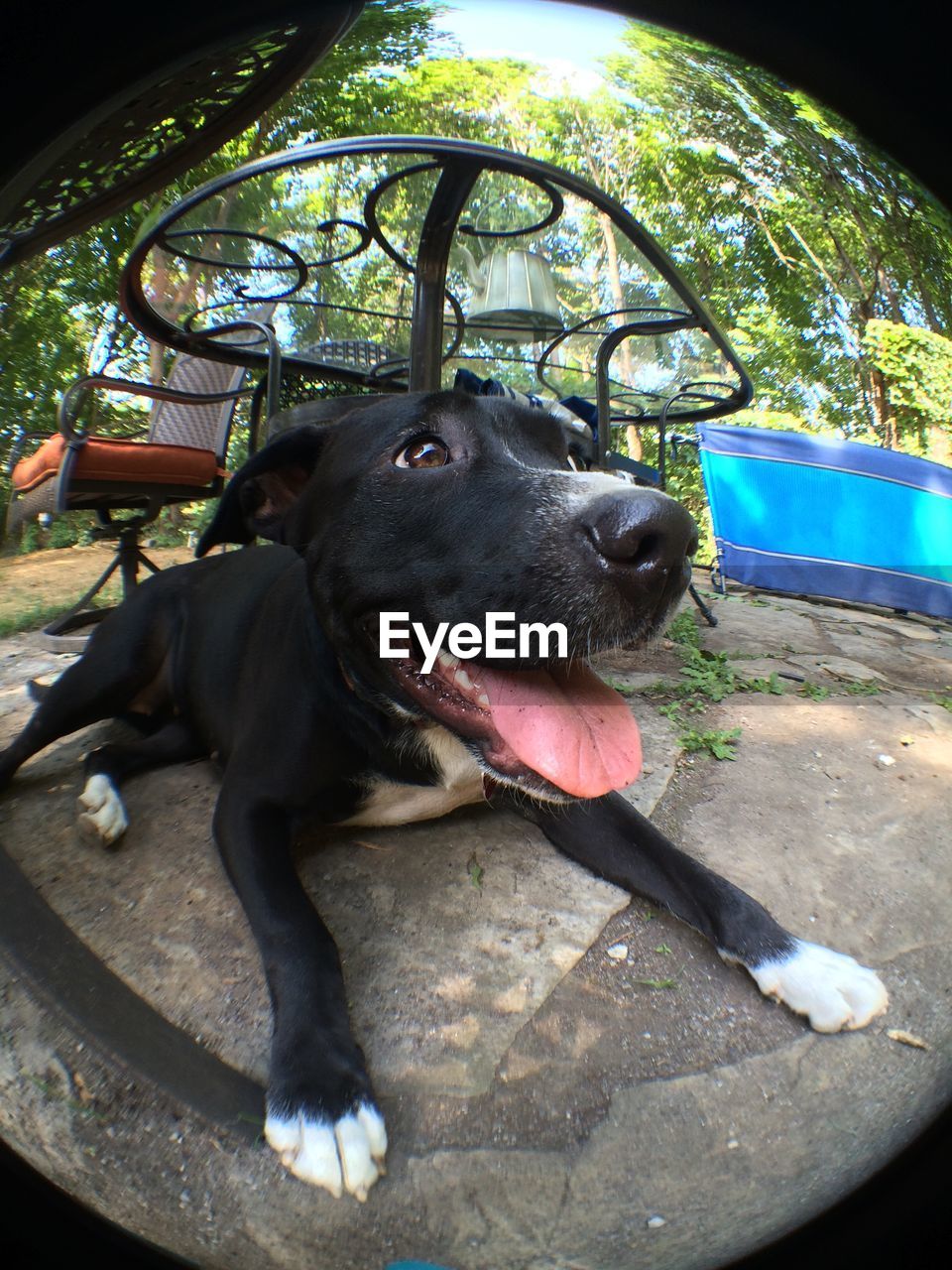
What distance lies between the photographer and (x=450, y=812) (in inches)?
62.9

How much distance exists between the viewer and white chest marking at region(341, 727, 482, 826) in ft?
4.75

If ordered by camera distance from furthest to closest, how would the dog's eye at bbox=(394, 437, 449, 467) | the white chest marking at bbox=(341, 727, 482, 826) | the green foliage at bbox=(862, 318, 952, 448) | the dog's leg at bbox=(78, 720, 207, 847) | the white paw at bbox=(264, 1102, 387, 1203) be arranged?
the white chest marking at bbox=(341, 727, 482, 826) < the dog's eye at bbox=(394, 437, 449, 467) < the dog's leg at bbox=(78, 720, 207, 847) < the green foliage at bbox=(862, 318, 952, 448) < the white paw at bbox=(264, 1102, 387, 1203)

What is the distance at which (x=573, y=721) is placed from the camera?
99 cm

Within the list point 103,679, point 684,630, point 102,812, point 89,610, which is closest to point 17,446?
point 89,610

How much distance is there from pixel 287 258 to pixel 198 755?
2.80ft

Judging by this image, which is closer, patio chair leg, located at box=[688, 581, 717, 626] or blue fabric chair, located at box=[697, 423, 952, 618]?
blue fabric chair, located at box=[697, 423, 952, 618]

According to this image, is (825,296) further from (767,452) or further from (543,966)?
(543,966)

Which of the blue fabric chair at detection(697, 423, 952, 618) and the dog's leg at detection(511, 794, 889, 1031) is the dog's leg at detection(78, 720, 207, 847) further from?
the blue fabric chair at detection(697, 423, 952, 618)

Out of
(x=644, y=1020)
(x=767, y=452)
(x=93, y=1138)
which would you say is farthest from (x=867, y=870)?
(x=93, y=1138)

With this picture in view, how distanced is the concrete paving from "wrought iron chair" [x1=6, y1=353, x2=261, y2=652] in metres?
0.15

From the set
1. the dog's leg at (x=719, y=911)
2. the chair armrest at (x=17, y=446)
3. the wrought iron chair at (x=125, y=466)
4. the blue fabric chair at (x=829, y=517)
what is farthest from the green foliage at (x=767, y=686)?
the chair armrest at (x=17, y=446)

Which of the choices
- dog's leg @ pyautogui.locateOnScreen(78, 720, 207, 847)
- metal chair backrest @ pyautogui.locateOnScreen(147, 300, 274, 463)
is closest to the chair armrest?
metal chair backrest @ pyautogui.locateOnScreen(147, 300, 274, 463)

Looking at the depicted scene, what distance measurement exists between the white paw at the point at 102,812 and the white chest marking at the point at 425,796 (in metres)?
0.59

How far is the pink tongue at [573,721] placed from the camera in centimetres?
95
